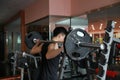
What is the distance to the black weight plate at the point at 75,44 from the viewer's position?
5.09 ft

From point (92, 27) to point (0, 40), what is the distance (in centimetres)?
176

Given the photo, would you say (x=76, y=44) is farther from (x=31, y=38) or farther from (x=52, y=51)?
(x=31, y=38)

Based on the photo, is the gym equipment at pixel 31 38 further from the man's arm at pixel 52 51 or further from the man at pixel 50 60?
the man's arm at pixel 52 51

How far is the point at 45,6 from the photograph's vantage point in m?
4.16

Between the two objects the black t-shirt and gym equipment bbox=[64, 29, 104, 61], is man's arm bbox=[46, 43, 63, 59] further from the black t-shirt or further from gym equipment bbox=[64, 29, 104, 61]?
gym equipment bbox=[64, 29, 104, 61]

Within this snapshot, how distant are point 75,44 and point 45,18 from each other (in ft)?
8.79

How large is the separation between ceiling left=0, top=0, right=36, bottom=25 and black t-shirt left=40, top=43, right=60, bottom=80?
1.27 metres

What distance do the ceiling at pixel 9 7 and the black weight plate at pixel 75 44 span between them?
1.79 metres

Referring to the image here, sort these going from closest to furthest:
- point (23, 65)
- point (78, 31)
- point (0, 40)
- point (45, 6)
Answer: point (78, 31), point (0, 40), point (23, 65), point (45, 6)

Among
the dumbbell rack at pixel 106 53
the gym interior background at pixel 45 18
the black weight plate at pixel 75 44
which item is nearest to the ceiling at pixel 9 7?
the gym interior background at pixel 45 18

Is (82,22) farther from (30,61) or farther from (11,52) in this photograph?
(11,52)

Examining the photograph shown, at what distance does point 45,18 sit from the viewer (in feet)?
13.7

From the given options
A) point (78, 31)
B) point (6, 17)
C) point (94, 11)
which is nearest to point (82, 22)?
point (94, 11)

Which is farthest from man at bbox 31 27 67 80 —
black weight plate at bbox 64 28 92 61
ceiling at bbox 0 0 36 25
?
ceiling at bbox 0 0 36 25
